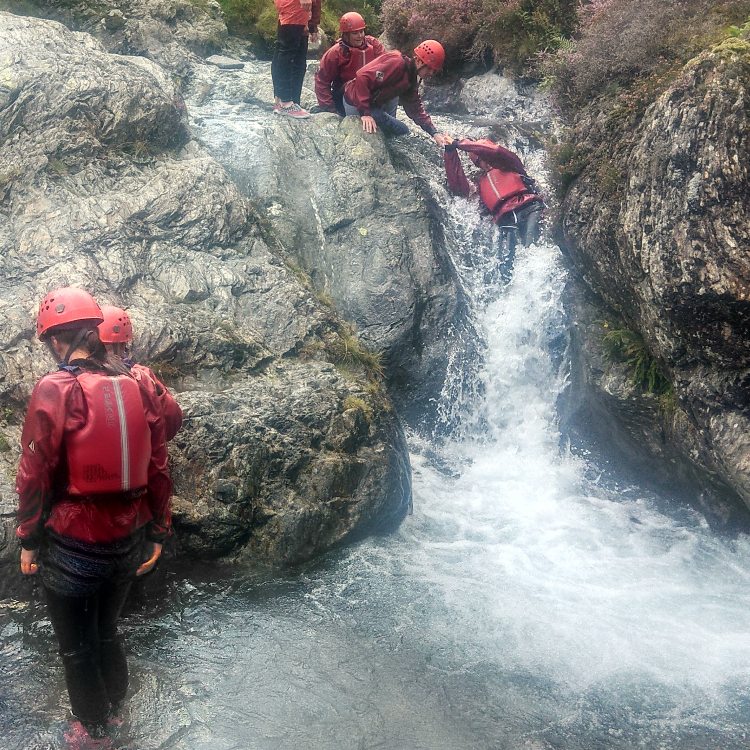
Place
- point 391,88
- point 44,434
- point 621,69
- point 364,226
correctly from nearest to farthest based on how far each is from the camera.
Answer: point 44,434
point 621,69
point 364,226
point 391,88

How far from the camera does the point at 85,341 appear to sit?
14.3 ft

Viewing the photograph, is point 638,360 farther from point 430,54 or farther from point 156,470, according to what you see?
point 156,470

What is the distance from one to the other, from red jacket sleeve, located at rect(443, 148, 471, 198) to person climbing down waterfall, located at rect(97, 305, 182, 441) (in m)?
6.84

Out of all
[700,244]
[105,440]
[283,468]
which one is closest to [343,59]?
[700,244]

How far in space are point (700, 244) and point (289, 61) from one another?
7047 mm

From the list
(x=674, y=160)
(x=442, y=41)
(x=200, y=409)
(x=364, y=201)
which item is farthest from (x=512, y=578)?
(x=442, y=41)

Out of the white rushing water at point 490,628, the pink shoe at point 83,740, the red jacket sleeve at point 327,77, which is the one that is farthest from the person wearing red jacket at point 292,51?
the pink shoe at point 83,740

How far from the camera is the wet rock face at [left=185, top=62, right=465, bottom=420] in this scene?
9.65 metres

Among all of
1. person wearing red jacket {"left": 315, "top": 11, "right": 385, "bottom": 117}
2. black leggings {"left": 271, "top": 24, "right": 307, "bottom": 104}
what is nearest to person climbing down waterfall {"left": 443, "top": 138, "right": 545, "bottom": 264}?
person wearing red jacket {"left": 315, "top": 11, "right": 385, "bottom": 117}

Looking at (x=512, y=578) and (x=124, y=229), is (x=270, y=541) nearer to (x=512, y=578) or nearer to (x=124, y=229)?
(x=512, y=578)

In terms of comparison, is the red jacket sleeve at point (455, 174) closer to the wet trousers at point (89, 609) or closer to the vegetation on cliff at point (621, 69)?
the vegetation on cliff at point (621, 69)

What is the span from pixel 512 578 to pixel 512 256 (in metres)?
4.92

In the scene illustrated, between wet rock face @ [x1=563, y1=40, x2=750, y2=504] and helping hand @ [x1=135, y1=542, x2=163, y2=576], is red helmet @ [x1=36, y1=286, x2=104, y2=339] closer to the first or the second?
helping hand @ [x1=135, y1=542, x2=163, y2=576]

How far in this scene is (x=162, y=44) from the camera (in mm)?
13469
